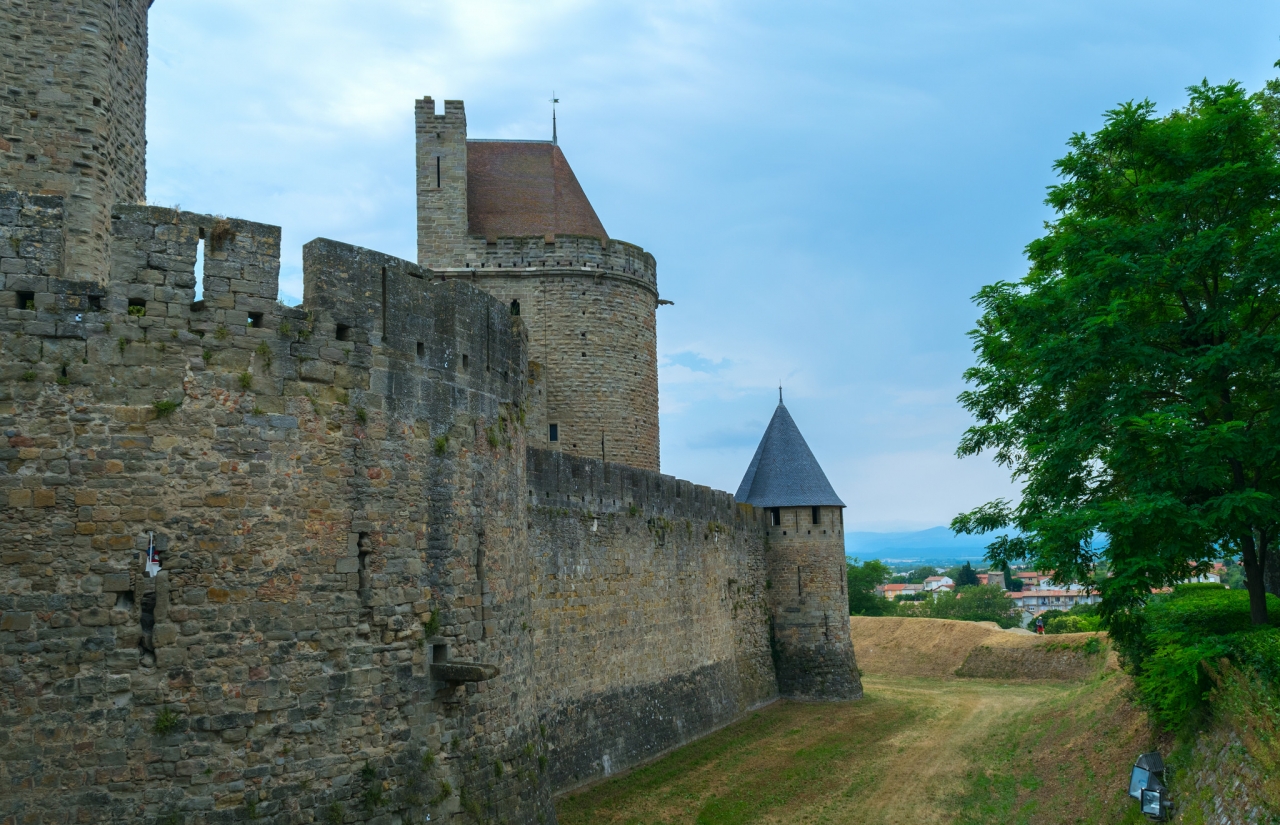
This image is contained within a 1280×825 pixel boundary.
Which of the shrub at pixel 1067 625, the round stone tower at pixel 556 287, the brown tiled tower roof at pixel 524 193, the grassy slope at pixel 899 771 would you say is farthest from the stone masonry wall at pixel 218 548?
the shrub at pixel 1067 625

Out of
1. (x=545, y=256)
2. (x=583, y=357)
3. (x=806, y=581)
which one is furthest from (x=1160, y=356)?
(x=806, y=581)

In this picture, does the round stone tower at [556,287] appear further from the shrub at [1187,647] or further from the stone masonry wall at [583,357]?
the shrub at [1187,647]

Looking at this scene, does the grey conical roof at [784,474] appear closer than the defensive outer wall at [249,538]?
No

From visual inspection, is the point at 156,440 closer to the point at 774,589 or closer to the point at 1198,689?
the point at 1198,689

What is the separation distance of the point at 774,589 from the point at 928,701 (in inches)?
204

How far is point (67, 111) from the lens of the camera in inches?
448

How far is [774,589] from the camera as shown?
28859 mm

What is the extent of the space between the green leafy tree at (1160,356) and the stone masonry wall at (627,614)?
6.80 metres

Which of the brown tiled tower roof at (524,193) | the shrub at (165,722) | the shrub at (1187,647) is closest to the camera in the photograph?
the shrub at (165,722)

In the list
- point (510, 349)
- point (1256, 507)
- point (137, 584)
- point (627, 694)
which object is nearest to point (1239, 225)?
point (1256, 507)

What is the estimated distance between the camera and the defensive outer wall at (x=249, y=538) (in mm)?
7016

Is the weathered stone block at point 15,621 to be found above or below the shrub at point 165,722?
above

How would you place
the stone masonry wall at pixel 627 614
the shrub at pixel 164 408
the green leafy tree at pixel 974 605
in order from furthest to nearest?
1. the green leafy tree at pixel 974 605
2. the stone masonry wall at pixel 627 614
3. the shrub at pixel 164 408

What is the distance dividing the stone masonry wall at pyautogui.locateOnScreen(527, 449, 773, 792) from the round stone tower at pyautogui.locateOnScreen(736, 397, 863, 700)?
293 cm
